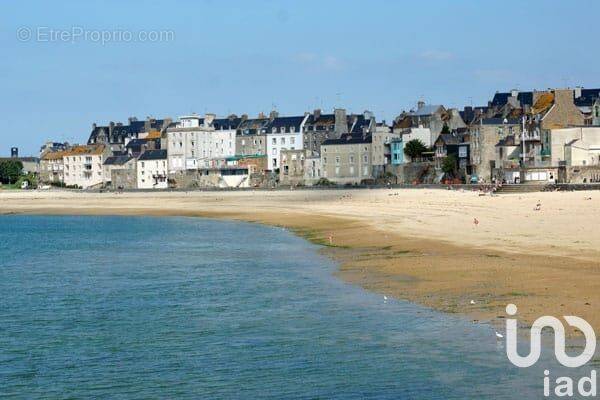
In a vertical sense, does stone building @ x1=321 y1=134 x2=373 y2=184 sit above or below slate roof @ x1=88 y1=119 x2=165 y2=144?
below

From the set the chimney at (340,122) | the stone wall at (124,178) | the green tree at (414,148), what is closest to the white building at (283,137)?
the chimney at (340,122)

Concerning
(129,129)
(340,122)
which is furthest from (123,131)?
(340,122)

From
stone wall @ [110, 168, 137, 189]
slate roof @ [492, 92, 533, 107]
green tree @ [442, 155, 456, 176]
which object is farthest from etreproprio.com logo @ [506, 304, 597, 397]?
stone wall @ [110, 168, 137, 189]

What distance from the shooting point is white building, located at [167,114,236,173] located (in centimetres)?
10469

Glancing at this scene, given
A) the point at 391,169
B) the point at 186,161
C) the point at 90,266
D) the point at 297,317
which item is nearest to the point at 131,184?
the point at 186,161

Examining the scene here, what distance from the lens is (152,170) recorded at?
107 metres

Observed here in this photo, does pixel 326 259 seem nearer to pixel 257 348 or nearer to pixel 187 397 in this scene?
pixel 257 348

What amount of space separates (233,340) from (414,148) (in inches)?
2869

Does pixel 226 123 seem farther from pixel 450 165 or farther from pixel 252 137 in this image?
pixel 450 165

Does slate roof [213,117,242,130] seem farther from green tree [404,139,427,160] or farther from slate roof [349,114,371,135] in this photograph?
green tree [404,139,427,160]

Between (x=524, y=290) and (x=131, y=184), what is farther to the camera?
(x=131, y=184)

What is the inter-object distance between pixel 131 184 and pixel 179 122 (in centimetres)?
861

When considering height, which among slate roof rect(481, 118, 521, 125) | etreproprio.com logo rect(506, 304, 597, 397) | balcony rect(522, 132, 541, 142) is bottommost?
etreproprio.com logo rect(506, 304, 597, 397)

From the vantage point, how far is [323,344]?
52.7ft
